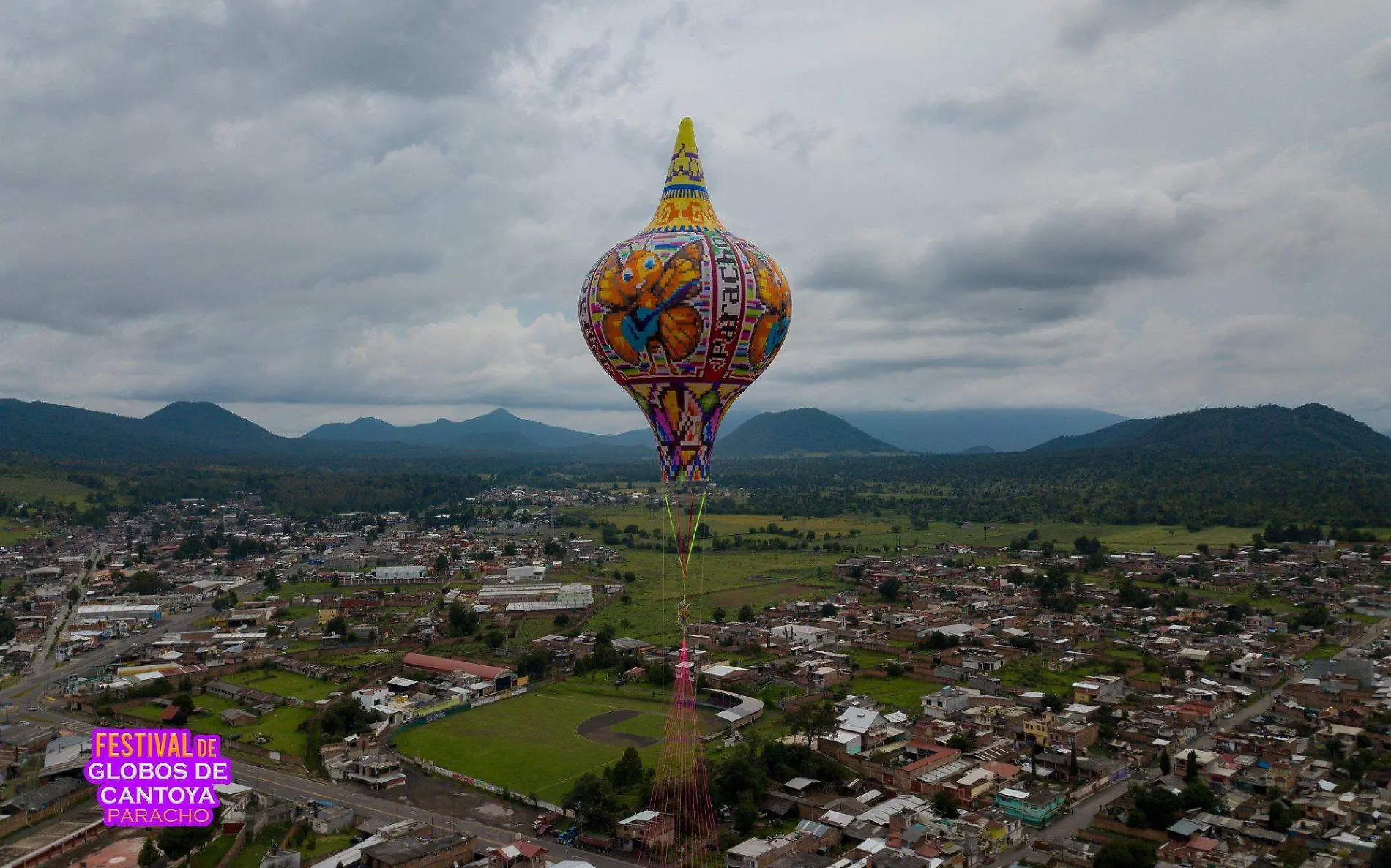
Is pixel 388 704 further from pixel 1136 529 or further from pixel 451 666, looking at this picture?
pixel 1136 529

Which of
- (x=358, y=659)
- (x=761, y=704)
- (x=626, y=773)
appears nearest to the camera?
(x=626, y=773)

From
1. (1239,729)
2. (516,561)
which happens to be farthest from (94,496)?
(1239,729)

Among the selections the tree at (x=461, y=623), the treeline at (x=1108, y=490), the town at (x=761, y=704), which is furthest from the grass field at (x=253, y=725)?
the treeline at (x=1108, y=490)

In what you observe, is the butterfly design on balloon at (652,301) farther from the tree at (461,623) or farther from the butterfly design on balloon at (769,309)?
the tree at (461,623)

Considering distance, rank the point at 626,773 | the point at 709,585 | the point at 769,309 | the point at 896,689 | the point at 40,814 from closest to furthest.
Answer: the point at 769,309 < the point at 40,814 < the point at 626,773 < the point at 896,689 < the point at 709,585

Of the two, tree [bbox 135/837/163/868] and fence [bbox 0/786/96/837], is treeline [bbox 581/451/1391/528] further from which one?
fence [bbox 0/786/96/837]

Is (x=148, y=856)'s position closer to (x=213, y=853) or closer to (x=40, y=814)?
(x=213, y=853)

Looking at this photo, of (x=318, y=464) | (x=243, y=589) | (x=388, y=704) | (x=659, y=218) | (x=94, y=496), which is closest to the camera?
(x=659, y=218)

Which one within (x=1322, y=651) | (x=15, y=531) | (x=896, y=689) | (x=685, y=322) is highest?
(x=685, y=322)

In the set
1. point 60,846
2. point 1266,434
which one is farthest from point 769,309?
point 1266,434
